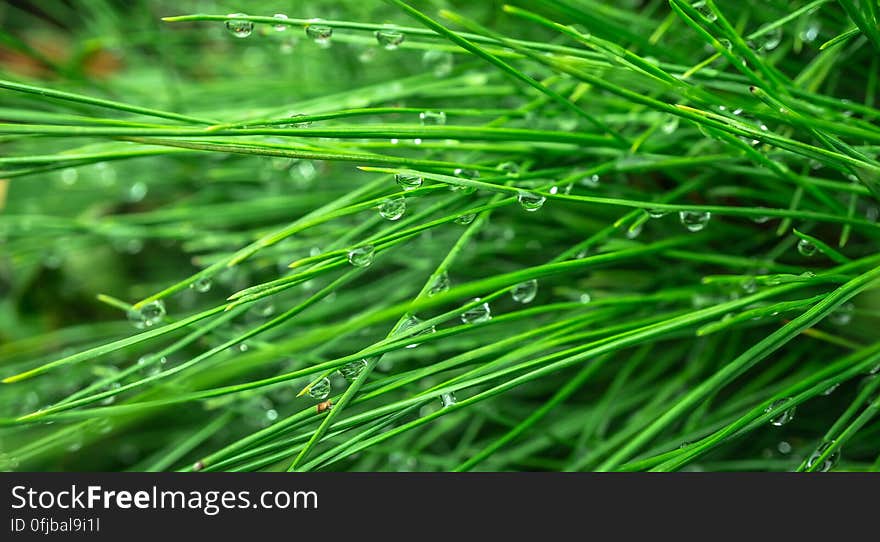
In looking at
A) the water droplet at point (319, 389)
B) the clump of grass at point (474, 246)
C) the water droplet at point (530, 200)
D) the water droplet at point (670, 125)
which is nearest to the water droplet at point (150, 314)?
the clump of grass at point (474, 246)

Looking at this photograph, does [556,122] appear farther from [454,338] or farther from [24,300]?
[24,300]

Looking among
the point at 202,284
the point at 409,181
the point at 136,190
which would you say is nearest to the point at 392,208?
the point at 409,181

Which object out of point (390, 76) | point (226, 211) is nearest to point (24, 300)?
point (226, 211)

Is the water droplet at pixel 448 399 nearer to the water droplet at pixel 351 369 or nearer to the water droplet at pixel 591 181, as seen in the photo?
the water droplet at pixel 351 369

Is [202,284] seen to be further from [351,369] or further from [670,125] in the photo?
[670,125]

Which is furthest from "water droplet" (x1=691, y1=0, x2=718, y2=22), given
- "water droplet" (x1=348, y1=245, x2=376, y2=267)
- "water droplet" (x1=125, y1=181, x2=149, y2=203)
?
"water droplet" (x1=125, y1=181, x2=149, y2=203)

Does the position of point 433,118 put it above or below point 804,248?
above
